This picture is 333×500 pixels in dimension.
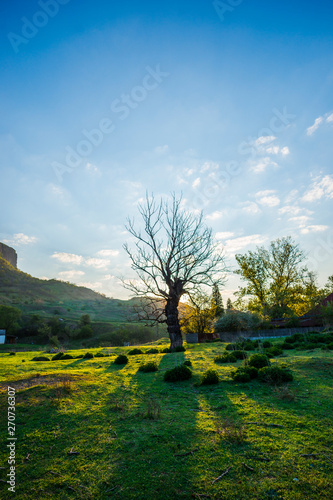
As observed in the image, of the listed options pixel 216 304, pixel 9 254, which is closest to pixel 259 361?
pixel 216 304

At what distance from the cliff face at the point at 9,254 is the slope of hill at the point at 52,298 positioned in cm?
5225

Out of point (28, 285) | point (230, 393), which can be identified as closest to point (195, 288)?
point (230, 393)

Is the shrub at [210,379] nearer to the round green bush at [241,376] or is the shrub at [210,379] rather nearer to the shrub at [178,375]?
the round green bush at [241,376]

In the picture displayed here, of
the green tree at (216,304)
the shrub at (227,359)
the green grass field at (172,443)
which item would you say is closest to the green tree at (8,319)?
the green tree at (216,304)

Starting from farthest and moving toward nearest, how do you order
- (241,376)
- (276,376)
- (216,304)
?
(216,304), (241,376), (276,376)

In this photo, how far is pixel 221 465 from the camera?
408 centimetres

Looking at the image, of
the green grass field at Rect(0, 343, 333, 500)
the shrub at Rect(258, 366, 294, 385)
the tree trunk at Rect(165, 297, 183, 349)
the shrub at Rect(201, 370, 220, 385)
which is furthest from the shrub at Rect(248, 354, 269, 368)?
the tree trunk at Rect(165, 297, 183, 349)

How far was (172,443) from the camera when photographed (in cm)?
485

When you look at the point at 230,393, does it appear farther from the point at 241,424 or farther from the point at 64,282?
the point at 64,282

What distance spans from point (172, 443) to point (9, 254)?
200257mm

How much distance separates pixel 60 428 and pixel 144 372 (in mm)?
6849

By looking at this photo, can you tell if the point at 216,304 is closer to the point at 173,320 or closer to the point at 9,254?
the point at 173,320

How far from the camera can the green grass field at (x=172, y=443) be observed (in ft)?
11.9

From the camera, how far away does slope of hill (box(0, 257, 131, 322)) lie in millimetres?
84412
